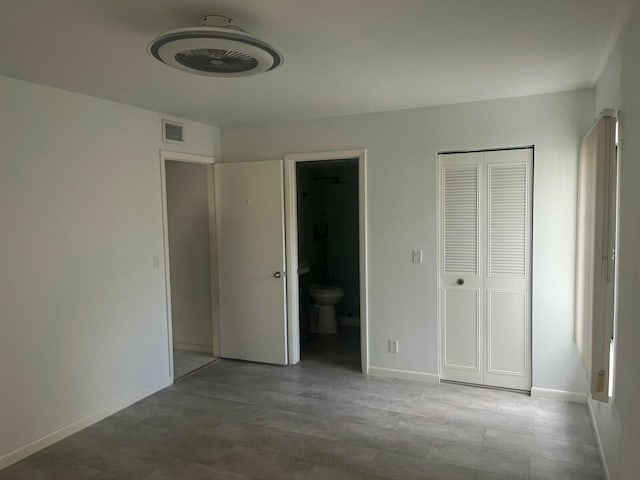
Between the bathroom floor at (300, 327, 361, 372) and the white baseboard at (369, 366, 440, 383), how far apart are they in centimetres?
20

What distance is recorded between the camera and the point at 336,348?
5.11m

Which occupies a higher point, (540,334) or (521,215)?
(521,215)

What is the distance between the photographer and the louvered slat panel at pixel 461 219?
A: 384 centimetres

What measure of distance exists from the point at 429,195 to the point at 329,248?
8.02 ft

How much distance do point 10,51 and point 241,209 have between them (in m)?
2.46

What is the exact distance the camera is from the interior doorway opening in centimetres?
570

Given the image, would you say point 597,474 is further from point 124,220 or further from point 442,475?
point 124,220

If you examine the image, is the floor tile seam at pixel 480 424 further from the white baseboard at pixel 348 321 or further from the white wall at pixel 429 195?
the white baseboard at pixel 348 321

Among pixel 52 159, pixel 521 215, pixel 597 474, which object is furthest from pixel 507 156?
Answer: pixel 52 159

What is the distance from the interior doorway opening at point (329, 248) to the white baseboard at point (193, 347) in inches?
45.9

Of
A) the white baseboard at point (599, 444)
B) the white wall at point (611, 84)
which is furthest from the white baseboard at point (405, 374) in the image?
the white wall at point (611, 84)

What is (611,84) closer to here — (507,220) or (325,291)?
(507,220)

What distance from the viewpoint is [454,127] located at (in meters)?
3.83

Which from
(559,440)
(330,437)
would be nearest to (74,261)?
(330,437)
